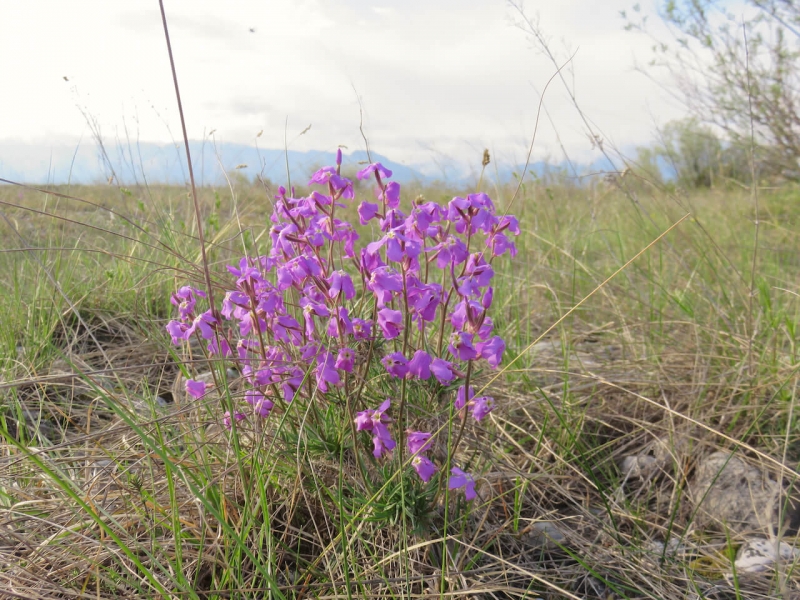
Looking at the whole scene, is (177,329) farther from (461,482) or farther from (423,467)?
(461,482)

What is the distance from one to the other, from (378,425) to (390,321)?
287 millimetres

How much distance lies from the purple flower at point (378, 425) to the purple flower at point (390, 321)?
0.61ft

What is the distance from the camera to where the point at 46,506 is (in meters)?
1.77

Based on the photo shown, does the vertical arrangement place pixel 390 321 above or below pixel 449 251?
below

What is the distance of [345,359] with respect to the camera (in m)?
1.49

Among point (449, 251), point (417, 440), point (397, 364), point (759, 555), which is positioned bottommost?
point (759, 555)

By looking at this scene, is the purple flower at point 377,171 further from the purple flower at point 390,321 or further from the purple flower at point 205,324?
the purple flower at point 205,324

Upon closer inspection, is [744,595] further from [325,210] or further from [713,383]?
[325,210]

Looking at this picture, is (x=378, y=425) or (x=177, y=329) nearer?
(x=378, y=425)

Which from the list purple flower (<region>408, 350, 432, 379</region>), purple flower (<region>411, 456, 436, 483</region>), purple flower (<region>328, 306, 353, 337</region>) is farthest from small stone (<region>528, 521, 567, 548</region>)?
purple flower (<region>328, 306, 353, 337</region>)

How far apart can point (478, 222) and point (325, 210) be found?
43 centimetres

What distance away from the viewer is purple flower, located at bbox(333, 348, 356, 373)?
1.49 meters

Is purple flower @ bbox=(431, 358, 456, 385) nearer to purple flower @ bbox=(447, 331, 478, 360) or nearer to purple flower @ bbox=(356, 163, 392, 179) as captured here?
purple flower @ bbox=(447, 331, 478, 360)

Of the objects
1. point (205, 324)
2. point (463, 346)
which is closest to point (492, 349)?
point (463, 346)
